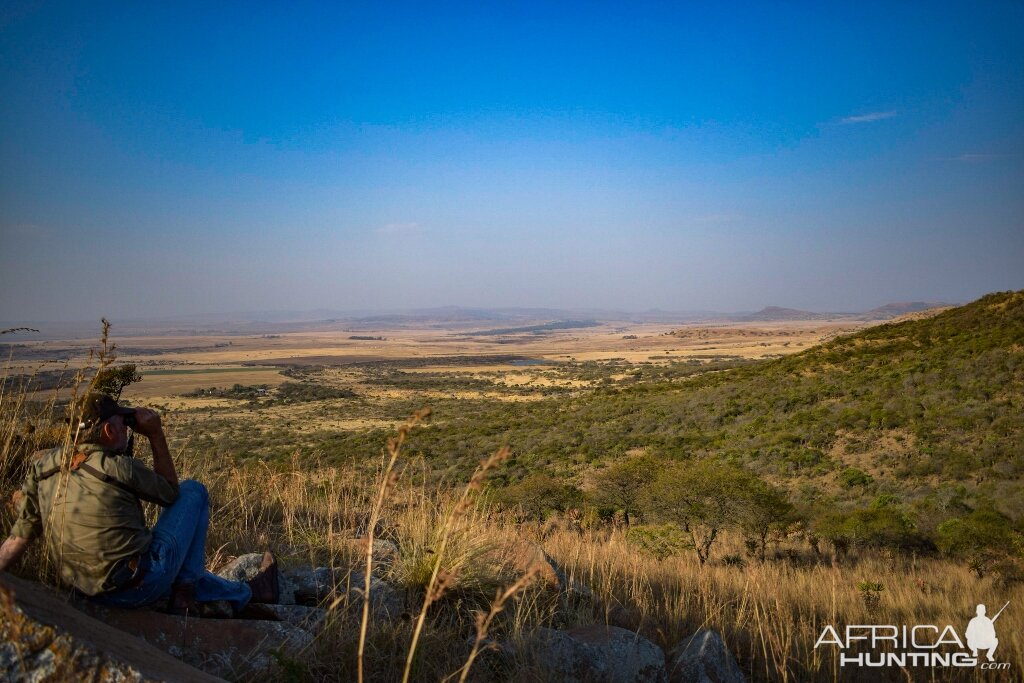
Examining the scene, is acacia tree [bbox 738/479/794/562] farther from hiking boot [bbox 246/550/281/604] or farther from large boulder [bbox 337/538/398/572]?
hiking boot [bbox 246/550/281/604]

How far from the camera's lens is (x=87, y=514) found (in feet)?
9.21

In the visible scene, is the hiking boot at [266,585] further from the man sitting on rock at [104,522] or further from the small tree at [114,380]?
the small tree at [114,380]

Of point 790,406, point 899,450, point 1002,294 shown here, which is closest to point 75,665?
point 899,450

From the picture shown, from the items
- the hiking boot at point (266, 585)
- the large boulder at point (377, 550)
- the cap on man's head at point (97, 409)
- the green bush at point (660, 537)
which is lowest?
the green bush at point (660, 537)

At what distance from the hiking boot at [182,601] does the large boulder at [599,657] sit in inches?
79.6

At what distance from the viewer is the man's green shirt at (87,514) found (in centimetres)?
274

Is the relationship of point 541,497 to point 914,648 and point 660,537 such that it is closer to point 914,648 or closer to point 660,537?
point 660,537

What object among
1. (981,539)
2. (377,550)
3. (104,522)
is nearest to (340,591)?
(377,550)

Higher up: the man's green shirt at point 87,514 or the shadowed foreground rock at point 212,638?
the man's green shirt at point 87,514

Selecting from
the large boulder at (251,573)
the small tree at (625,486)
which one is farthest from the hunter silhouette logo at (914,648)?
the small tree at (625,486)

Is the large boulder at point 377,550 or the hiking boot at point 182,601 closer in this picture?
the hiking boot at point 182,601

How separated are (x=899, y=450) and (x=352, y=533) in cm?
2070

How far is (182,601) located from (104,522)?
0.66 metres

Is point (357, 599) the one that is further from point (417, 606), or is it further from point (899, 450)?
point (899, 450)
